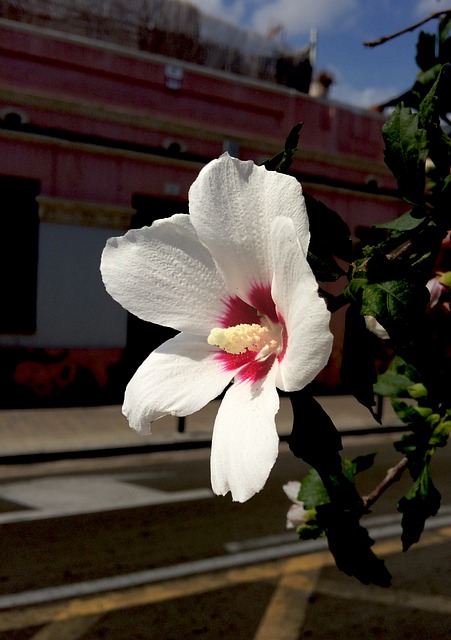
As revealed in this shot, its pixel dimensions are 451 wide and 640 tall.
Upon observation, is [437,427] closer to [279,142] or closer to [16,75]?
[16,75]

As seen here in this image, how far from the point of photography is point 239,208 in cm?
48

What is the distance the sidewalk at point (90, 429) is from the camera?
8.55 m

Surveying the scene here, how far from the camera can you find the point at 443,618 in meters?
4.73

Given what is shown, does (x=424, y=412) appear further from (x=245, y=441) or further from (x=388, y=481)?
(x=245, y=441)

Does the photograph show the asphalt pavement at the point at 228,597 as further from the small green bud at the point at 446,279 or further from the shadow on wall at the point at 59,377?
the shadow on wall at the point at 59,377

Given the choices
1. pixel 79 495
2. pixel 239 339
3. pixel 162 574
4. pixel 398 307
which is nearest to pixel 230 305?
pixel 239 339

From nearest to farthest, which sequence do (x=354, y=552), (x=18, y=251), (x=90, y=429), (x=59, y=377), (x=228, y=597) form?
(x=354, y=552) < (x=228, y=597) < (x=90, y=429) < (x=18, y=251) < (x=59, y=377)

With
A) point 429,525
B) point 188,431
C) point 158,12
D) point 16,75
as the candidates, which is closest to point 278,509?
point 429,525

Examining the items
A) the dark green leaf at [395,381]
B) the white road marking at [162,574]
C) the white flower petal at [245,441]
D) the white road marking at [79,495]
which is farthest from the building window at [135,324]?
the white flower petal at [245,441]

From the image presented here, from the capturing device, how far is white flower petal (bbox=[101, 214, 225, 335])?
522 mm

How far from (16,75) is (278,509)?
7.12 metres

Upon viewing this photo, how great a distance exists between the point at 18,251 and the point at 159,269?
1029cm

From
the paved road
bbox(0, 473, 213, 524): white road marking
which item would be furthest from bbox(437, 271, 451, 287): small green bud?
bbox(0, 473, 213, 524): white road marking

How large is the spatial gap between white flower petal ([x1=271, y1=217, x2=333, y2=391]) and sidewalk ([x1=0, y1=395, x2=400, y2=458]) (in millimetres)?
7363
